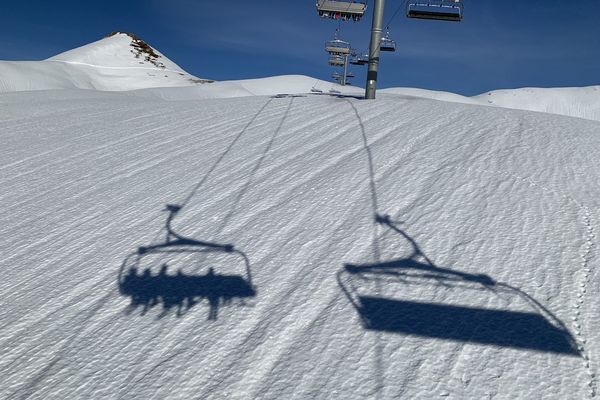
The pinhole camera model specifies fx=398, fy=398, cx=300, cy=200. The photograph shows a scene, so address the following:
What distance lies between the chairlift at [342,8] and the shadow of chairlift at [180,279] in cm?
906

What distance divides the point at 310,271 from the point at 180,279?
78cm

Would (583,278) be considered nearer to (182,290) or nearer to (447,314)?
(447,314)

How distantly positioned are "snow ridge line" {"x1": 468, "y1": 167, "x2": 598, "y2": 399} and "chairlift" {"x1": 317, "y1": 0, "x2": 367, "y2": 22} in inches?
313

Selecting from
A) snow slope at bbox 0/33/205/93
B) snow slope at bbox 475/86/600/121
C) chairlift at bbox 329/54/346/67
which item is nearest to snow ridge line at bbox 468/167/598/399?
snow slope at bbox 475/86/600/121

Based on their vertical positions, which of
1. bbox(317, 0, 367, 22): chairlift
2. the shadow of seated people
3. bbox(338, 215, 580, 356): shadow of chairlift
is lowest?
the shadow of seated people

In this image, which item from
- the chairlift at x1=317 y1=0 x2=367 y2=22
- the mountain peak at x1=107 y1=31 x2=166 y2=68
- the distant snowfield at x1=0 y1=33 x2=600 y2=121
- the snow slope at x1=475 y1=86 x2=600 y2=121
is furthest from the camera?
the mountain peak at x1=107 y1=31 x2=166 y2=68

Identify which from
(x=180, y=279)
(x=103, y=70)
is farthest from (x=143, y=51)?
(x=180, y=279)

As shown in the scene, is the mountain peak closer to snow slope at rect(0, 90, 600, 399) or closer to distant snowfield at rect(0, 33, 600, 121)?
distant snowfield at rect(0, 33, 600, 121)

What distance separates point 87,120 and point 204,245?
18.0 feet

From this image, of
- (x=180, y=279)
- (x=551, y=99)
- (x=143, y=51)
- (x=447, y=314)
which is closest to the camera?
(x=447, y=314)

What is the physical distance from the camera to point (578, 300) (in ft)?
6.54

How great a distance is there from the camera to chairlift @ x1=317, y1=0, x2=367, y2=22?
10062 millimetres

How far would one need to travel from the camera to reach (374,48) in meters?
8.05

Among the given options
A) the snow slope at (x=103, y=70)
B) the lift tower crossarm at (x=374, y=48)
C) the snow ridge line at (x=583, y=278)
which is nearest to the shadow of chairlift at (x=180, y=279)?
the snow ridge line at (x=583, y=278)
